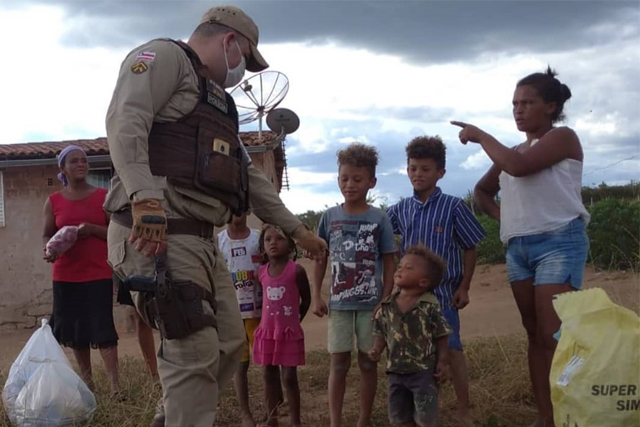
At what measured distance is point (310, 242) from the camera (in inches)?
147

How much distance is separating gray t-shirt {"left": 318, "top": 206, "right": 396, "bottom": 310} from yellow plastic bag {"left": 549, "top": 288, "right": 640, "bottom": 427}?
1319 mm

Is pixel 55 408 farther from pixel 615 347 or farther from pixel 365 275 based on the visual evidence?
pixel 615 347

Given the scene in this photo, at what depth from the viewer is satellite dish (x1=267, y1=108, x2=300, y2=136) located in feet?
41.6

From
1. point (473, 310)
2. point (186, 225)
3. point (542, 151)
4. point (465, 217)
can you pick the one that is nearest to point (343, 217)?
point (465, 217)

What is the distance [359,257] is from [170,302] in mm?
1613

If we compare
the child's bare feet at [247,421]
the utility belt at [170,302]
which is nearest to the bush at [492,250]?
the child's bare feet at [247,421]

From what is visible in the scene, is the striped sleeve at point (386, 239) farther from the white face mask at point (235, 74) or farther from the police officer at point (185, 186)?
the white face mask at point (235, 74)

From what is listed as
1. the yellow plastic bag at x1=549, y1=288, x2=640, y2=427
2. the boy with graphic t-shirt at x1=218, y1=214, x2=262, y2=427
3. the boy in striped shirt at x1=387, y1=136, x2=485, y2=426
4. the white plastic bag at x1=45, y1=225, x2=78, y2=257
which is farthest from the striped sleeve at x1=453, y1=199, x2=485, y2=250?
the white plastic bag at x1=45, y1=225, x2=78, y2=257

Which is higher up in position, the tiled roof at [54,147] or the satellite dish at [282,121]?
the satellite dish at [282,121]

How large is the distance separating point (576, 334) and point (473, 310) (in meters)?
7.13

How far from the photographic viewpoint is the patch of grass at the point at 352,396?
4527mm

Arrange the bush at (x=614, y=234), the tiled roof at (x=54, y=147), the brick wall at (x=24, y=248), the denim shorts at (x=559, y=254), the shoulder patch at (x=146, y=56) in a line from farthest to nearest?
the brick wall at (x=24, y=248) → the tiled roof at (x=54, y=147) → the bush at (x=614, y=234) → the denim shorts at (x=559, y=254) → the shoulder patch at (x=146, y=56)

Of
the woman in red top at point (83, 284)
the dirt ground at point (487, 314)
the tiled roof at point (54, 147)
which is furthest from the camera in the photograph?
the tiled roof at point (54, 147)

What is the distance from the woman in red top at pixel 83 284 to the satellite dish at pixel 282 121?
7.50m
